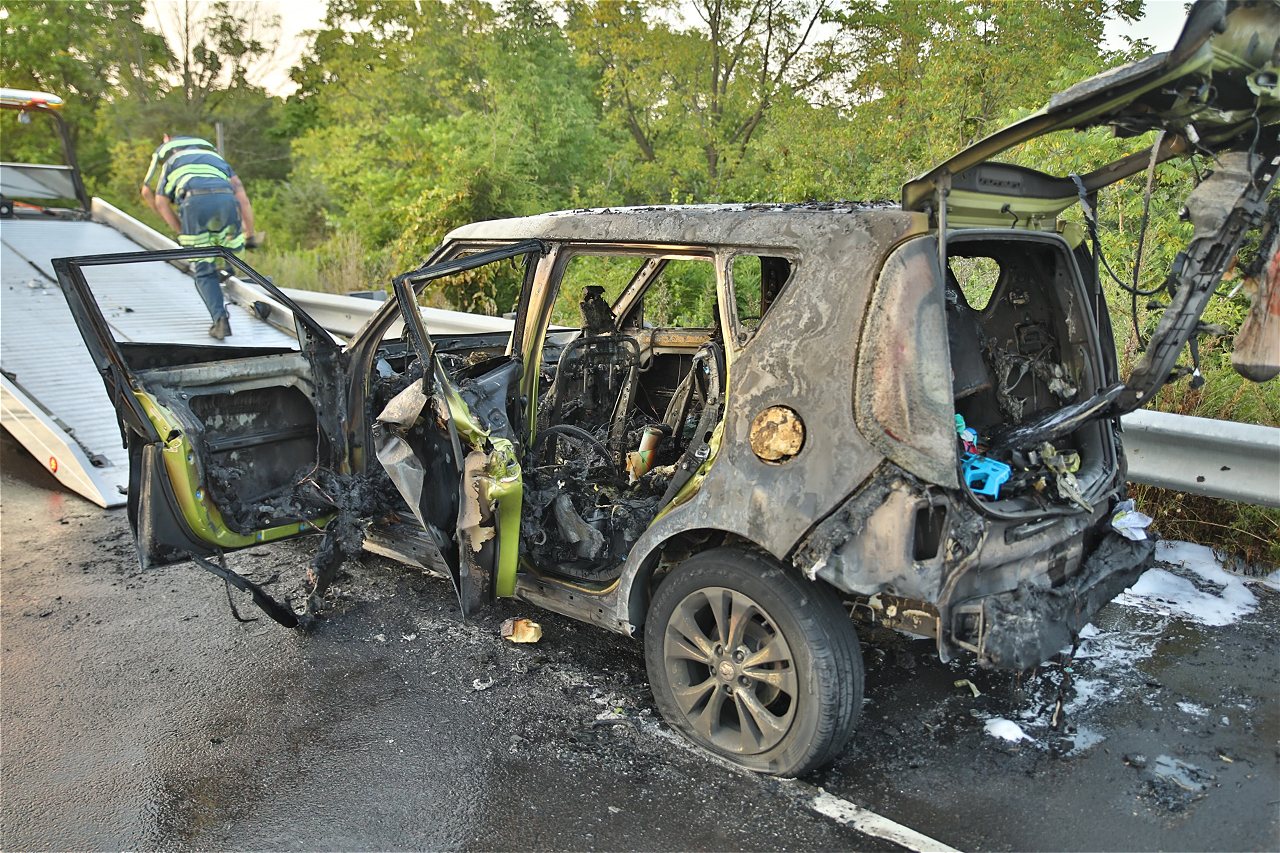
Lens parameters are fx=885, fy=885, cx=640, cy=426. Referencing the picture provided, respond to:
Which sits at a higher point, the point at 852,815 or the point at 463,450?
the point at 463,450

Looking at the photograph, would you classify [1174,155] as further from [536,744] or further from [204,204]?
[204,204]

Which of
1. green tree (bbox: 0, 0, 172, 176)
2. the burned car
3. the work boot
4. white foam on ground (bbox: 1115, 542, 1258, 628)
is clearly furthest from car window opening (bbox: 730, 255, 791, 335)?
green tree (bbox: 0, 0, 172, 176)

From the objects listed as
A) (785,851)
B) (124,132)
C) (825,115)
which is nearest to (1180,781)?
(785,851)

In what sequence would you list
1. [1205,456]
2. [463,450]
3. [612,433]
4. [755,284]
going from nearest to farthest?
[463,450] → [755,284] → [1205,456] → [612,433]

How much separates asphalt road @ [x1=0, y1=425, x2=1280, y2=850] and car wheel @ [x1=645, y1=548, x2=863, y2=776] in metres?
0.13

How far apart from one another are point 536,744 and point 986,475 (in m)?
1.80

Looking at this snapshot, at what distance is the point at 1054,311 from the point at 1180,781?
1.69 m

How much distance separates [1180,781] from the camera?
2.82 metres

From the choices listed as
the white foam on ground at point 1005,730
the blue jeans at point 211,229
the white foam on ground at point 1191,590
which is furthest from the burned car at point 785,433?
the blue jeans at point 211,229

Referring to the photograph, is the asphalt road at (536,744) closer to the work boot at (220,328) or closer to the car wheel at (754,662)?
the car wheel at (754,662)

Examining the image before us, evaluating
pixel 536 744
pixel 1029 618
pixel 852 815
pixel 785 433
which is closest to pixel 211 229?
pixel 536 744

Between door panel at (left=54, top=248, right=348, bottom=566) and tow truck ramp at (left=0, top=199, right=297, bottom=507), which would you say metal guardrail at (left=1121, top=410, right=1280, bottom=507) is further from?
tow truck ramp at (left=0, top=199, right=297, bottom=507)

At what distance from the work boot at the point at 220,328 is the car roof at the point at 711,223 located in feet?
16.7

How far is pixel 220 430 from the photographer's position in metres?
4.18
